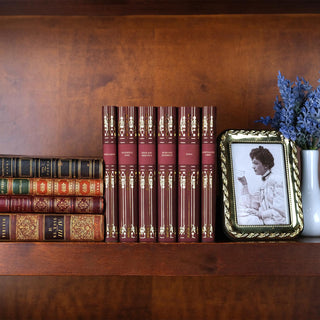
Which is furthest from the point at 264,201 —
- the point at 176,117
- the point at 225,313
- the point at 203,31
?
the point at 203,31

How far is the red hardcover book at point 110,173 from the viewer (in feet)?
2.72

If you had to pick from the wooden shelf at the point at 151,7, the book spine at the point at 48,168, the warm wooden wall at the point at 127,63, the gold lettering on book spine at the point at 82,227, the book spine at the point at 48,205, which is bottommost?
the gold lettering on book spine at the point at 82,227

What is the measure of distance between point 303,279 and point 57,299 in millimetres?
664

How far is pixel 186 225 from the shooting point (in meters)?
0.83

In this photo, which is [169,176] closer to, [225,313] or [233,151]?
[233,151]

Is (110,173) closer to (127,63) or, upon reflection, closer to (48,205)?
(48,205)

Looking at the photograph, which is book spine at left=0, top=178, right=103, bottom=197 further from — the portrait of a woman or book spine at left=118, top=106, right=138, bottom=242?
the portrait of a woman

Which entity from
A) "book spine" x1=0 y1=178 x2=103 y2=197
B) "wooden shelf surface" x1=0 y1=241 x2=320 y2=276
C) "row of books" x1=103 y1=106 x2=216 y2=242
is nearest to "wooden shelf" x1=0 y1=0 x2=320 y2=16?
"row of books" x1=103 y1=106 x2=216 y2=242

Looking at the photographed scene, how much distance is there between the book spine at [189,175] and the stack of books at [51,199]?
0.54ft

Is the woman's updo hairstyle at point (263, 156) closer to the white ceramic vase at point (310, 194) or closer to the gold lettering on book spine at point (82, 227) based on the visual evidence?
the white ceramic vase at point (310, 194)

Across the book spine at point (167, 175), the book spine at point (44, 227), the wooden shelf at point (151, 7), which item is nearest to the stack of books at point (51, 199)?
the book spine at point (44, 227)

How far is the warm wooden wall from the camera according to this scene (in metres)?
1.09

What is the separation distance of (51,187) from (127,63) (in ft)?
1.42

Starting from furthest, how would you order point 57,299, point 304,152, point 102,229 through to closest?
point 57,299, point 304,152, point 102,229
